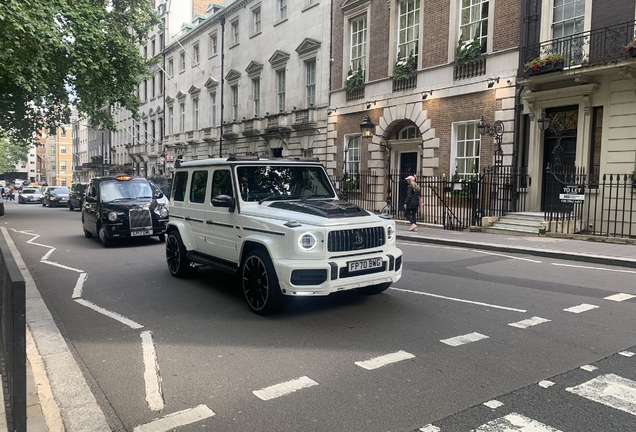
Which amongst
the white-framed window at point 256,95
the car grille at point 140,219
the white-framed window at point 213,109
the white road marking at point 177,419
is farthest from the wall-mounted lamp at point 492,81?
the white-framed window at point 213,109

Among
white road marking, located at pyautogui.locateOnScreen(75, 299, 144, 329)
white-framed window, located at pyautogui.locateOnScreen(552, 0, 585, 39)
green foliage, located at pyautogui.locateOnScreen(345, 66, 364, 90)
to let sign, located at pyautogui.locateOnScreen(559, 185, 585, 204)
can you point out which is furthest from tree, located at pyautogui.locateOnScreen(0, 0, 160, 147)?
white-framed window, located at pyautogui.locateOnScreen(552, 0, 585, 39)

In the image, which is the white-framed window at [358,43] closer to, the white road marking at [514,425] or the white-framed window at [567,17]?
the white-framed window at [567,17]

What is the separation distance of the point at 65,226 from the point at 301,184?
1528 centimetres

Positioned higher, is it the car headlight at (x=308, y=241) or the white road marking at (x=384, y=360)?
the car headlight at (x=308, y=241)

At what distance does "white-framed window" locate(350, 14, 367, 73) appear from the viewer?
74.8ft

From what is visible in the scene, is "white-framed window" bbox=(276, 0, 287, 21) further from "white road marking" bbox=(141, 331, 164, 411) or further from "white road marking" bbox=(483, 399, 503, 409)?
"white road marking" bbox=(483, 399, 503, 409)

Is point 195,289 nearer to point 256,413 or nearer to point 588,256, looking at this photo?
point 256,413

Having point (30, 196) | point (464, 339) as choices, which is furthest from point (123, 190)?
point (30, 196)

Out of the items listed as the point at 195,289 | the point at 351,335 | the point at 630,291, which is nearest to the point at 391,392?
the point at 351,335

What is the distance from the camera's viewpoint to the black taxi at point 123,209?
12.5 metres

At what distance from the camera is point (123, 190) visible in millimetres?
13539

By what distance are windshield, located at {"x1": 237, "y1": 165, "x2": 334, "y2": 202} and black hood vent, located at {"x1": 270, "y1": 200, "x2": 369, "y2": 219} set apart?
0.36 m

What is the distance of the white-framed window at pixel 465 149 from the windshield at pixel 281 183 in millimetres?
11499

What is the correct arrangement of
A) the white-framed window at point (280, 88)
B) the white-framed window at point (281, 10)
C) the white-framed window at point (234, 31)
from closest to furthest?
the white-framed window at point (281, 10) < the white-framed window at point (280, 88) < the white-framed window at point (234, 31)
